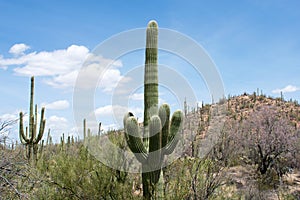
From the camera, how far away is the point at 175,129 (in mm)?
7824

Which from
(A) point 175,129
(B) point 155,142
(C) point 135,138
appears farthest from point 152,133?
(A) point 175,129

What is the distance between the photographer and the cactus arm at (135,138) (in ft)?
24.3

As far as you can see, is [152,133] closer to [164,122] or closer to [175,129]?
[164,122]

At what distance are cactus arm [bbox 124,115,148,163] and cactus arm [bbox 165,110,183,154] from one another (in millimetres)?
529

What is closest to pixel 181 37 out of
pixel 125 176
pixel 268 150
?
pixel 125 176

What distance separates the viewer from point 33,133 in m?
14.8

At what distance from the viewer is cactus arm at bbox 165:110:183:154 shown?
768 cm

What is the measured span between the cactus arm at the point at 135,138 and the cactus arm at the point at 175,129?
53cm

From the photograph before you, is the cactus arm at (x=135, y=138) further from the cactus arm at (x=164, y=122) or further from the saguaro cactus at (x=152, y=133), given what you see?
the cactus arm at (x=164, y=122)

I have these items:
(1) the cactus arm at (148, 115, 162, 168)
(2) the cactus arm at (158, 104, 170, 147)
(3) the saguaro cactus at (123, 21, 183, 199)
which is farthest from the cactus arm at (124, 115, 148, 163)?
(2) the cactus arm at (158, 104, 170, 147)

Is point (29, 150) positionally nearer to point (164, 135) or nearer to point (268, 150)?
point (164, 135)

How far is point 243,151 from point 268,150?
1.70 metres

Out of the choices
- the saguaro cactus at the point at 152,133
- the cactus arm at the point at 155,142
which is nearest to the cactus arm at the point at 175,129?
the saguaro cactus at the point at 152,133

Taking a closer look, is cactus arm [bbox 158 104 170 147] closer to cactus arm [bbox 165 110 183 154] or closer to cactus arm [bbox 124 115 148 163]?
cactus arm [bbox 165 110 183 154]
